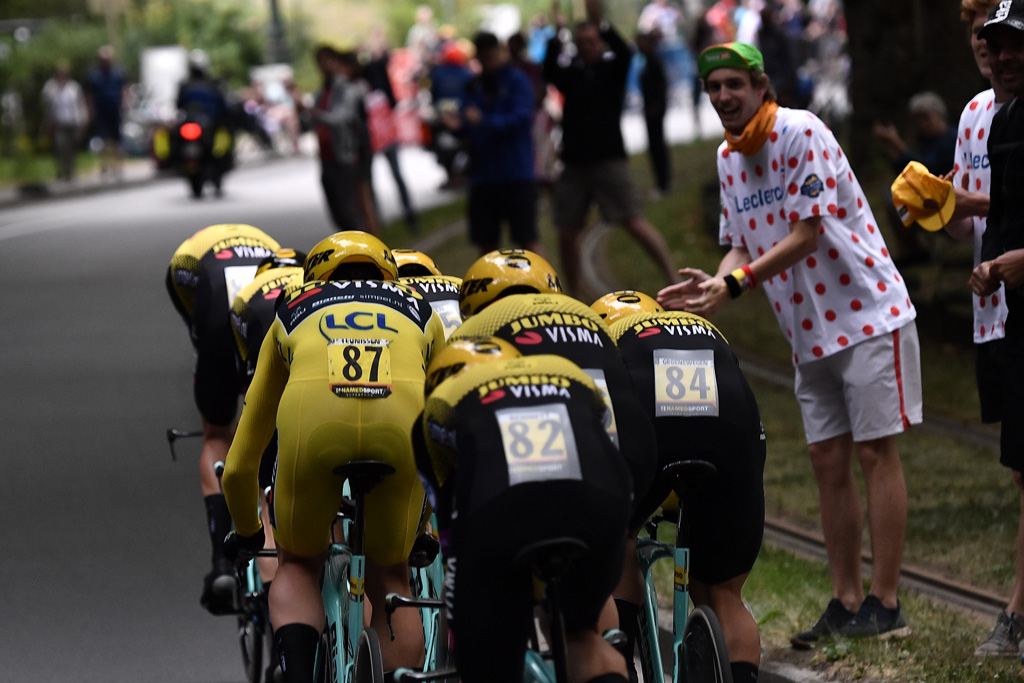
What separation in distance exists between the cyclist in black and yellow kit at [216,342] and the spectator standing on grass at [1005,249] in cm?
300

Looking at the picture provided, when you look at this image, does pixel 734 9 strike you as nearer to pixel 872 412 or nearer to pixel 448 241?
pixel 448 241

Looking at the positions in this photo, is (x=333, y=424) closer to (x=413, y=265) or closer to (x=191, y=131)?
(x=413, y=265)

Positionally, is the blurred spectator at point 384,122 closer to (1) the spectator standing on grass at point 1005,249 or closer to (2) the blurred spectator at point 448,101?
(2) the blurred spectator at point 448,101

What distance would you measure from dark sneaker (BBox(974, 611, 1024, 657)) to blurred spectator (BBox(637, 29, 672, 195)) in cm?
1339

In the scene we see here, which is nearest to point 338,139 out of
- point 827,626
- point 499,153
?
point 499,153

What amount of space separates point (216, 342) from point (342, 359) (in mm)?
1953

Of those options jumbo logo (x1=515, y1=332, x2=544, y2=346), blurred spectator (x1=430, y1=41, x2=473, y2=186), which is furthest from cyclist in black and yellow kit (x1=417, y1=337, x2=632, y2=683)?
blurred spectator (x1=430, y1=41, x2=473, y2=186)

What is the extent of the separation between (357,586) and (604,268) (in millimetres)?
10753

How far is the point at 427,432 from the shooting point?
395 cm

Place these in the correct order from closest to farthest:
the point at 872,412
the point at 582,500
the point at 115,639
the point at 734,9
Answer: the point at 582,500
the point at 872,412
the point at 115,639
the point at 734,9

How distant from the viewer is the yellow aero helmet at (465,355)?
3.95 metres

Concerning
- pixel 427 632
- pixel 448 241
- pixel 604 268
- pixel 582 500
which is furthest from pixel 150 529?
pixel 448 241

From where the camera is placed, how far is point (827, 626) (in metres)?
5.95

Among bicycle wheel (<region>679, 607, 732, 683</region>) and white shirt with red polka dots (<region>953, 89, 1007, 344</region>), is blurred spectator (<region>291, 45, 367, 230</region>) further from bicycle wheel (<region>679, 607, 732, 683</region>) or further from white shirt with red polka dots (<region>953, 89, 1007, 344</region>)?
bicycle wheel (<region>679, 607, 732, 683</region>)
